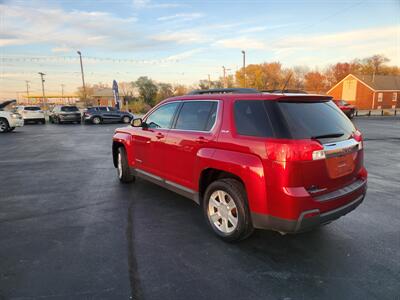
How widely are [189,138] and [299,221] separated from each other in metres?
1.81

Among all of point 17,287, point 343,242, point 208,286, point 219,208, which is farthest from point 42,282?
point 343,242

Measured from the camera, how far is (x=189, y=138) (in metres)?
3.93

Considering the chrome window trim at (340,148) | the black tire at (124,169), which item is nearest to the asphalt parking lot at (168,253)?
the black tire at (124,169)

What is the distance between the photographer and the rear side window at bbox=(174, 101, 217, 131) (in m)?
3.73

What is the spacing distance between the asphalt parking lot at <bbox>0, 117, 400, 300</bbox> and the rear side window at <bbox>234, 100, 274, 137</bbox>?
4.58ft

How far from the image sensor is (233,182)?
338 centimetres

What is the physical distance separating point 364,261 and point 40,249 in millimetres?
3682

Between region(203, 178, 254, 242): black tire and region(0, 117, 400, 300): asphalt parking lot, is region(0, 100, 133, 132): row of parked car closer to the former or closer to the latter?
region(0, 117, 400, 300): asphalt parking lot

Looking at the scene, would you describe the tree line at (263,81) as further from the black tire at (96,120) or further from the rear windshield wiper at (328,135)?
the rear windshield wiper at (328,135)

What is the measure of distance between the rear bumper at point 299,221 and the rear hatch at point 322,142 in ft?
0.75

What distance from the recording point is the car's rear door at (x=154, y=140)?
4.58 meters

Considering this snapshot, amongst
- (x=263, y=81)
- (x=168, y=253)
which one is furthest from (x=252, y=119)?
(x=263, y=81)

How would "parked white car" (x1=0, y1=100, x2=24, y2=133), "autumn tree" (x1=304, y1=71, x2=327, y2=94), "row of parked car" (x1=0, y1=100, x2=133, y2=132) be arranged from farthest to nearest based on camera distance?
"autumn tree" (x1=304, y1=71, x2=327, y2=94) → "row of parked car" (x1=0, y1=100, x2=133, y2=132) → "parked white car" (x1=0, y1=100, x2=24, y2=133)

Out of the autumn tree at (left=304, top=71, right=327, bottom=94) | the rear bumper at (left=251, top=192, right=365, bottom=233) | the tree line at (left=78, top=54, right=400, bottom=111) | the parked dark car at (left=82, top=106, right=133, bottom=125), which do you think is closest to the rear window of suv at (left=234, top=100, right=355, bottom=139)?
the rear bumper at (left=251, top=192, right=365, bottom=233)
